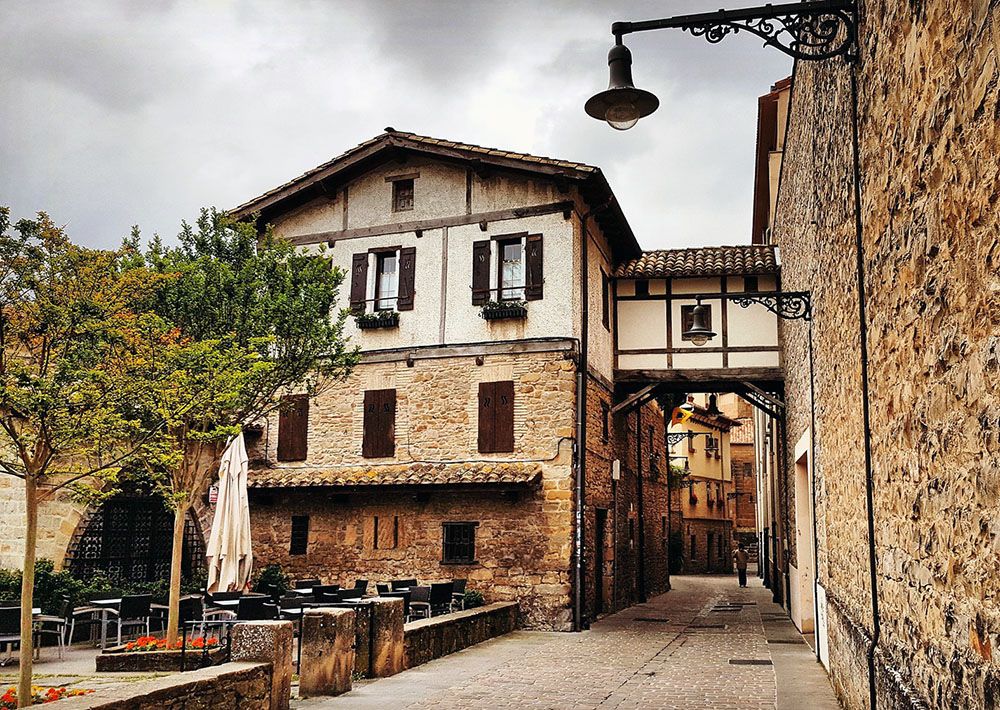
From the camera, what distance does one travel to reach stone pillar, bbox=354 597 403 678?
31.9 ft

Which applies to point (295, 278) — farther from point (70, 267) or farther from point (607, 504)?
point (607, 504)

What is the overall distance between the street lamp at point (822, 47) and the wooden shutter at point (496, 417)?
10.9 meters

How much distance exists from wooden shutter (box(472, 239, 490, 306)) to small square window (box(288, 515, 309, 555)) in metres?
5.45

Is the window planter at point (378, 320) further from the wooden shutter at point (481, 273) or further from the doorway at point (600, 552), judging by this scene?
the doorway at point (600, 552)

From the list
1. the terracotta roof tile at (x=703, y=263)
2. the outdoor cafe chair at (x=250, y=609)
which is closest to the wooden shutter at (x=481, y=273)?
the terracotta roof tile at (x=703, y=263)

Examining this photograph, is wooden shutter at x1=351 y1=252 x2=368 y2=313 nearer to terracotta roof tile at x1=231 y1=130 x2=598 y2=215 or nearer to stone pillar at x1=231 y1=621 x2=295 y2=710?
terracotta roof tile at x1=231 y1=130 x2=598 y2=215

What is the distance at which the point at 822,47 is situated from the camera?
226 inches

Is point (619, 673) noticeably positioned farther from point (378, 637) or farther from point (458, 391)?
point (458, 391)

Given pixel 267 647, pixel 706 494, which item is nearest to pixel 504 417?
pixel 267 647

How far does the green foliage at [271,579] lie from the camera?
54.4 feet

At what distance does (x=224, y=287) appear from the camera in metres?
14.3

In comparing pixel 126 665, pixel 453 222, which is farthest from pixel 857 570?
pixel 453 222

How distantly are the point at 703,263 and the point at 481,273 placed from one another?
4.79 m

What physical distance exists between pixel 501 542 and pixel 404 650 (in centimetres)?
604
